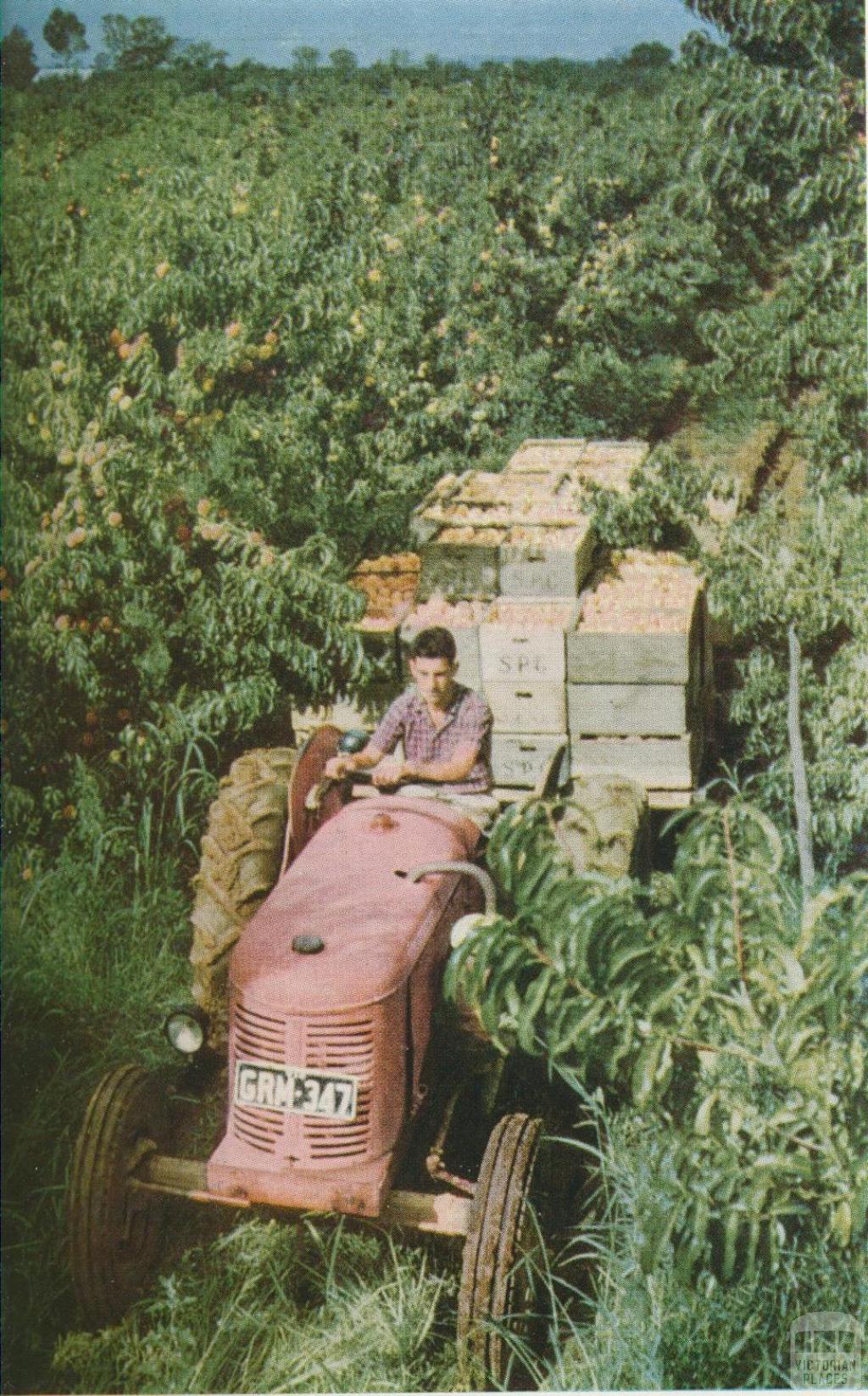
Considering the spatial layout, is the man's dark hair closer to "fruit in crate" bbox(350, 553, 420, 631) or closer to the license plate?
"fruit in crate" bbox(350, 553, 420, 631)

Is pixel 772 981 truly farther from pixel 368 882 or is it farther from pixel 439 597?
pixel 439 597

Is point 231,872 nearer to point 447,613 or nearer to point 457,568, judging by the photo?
point 447,613

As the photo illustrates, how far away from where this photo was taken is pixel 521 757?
451cm

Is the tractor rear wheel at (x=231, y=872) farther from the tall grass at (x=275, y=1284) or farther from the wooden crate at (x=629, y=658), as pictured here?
the wooden crate at (x=629, y=658)

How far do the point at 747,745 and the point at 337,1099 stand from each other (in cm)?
188

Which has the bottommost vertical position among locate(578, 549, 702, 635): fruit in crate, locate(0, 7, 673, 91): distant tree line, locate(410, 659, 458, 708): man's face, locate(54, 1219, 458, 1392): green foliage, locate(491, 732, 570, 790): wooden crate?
locate(54, 1219, 458, 1392): green foliage

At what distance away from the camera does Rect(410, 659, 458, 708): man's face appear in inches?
170

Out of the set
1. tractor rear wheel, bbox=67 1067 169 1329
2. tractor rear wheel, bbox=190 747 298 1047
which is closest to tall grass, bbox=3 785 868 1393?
tractor rear wheel, bbox=67 1067 169 1329

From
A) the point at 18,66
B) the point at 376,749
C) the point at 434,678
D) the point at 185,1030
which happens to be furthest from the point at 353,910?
the point at 18,66

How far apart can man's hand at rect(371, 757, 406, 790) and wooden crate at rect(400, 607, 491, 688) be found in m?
0.37

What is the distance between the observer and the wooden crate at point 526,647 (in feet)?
14.6

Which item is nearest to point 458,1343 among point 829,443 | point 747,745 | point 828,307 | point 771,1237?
point 771,1237

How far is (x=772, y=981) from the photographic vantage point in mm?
3164

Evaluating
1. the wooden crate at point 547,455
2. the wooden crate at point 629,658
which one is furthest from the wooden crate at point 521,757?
the wooden crate at point 547,455
